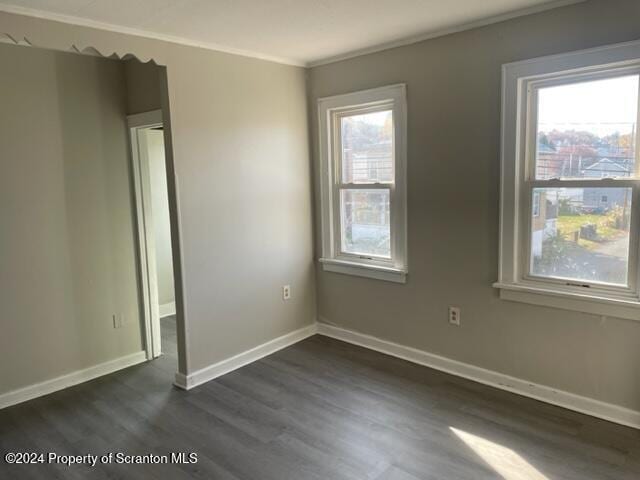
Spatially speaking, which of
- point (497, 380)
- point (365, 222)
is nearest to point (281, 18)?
point (365, 222)

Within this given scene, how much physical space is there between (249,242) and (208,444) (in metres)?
1.51

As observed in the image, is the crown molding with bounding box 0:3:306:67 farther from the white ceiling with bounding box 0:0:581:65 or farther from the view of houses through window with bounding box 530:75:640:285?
the view of houses through window with bounding box 530:75:640:285

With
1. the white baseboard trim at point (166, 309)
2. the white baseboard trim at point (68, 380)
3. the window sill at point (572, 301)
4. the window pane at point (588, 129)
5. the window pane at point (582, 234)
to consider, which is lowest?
the white baseboard trim at point (68, 380)

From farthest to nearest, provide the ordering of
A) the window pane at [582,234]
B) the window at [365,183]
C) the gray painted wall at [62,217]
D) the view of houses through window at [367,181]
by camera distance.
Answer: the view of houses through window at [367,181], the window at [365,183], the gray painted wall at [62,217], the window pane at [582,234]

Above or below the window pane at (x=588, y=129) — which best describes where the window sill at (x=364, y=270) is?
below

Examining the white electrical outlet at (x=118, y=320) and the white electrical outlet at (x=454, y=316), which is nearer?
the white electrical outlet at (x=454, y=316)

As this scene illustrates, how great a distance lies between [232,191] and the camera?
3449mm

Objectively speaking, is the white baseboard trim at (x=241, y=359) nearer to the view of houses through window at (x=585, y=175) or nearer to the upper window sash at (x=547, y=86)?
the view of houses through window at (x=585, y=175)

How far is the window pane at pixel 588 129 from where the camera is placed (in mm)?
2535

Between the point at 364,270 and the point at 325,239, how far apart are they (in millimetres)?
483

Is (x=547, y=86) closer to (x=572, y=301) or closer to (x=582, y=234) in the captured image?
(x=582, y=234)

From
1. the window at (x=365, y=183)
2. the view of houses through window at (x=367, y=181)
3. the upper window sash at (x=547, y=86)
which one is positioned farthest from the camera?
the view of houses through window at (x=367, y=181)

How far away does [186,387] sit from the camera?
127 inches

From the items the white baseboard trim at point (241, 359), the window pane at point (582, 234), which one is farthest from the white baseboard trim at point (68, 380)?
the window pane at point (582, 234)
